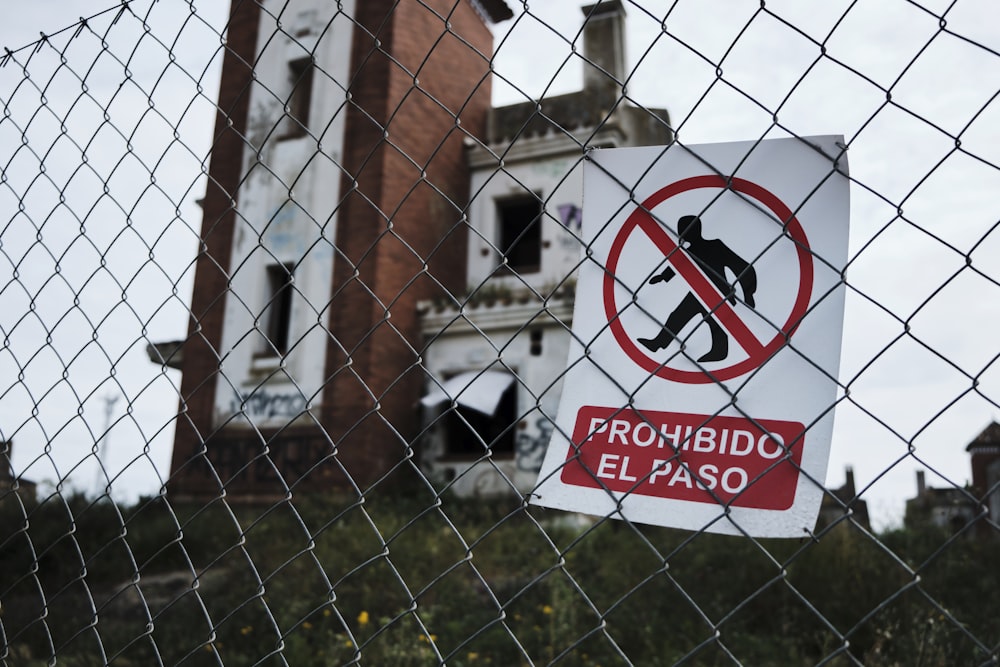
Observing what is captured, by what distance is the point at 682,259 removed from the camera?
1.25 metres

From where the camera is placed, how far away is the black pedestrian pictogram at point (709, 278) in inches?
47.2

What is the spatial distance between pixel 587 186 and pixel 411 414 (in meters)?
10.3

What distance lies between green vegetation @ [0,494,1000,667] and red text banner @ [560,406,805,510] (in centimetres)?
323

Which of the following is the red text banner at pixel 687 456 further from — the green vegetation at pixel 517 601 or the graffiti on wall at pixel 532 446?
the graffiti on wall at pixel 532 446

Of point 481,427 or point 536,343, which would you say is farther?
point 481,427

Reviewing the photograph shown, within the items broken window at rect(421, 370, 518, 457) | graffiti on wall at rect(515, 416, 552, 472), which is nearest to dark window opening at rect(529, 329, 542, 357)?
broken window at rect(421, 370, 518, 457)

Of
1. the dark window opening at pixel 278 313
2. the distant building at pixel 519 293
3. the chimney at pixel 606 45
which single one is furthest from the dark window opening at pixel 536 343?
the chimney at pixel 606 45

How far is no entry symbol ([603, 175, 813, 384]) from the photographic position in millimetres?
1178

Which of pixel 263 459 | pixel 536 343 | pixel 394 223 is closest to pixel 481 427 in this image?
pixel 536 343

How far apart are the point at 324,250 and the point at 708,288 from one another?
1028 cm

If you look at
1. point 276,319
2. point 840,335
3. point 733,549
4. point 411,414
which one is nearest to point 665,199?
point 840,335

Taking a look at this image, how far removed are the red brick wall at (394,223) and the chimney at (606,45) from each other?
194 cm

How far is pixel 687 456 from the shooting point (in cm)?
121

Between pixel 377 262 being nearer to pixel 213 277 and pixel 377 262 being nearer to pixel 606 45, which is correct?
pixel 213 277
